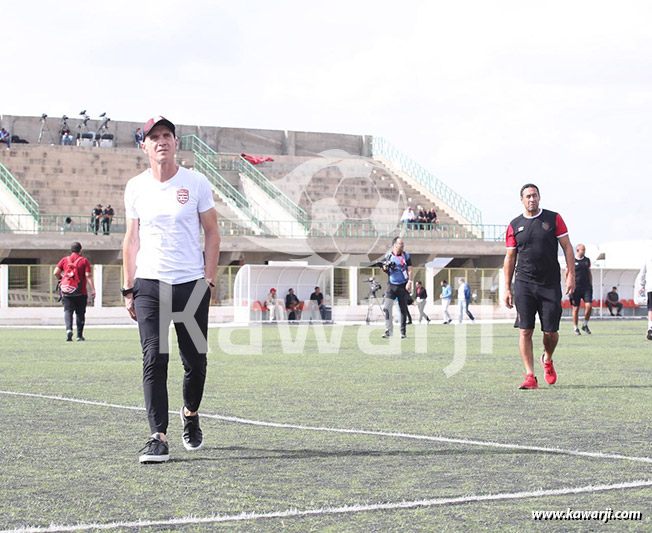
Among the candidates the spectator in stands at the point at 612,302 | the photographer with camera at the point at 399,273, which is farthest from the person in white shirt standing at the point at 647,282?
the spectator in stands at the point at 612,302

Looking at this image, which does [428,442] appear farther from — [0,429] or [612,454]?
[0,429]

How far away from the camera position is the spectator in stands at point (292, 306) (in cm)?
3766

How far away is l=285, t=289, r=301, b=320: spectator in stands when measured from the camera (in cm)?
3766

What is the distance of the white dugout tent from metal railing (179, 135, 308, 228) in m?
12.9

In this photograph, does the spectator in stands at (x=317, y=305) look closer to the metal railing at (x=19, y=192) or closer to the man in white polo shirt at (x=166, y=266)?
the metal railing at (x=19, y=192)

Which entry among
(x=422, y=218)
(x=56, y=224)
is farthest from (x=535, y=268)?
(x=422, y=218)

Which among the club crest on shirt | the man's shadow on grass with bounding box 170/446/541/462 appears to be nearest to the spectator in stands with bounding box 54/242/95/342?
the club crest on shirt

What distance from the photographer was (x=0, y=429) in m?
8.05

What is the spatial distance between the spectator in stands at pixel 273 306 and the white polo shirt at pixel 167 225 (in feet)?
99.1

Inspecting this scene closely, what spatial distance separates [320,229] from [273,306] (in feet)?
47.9

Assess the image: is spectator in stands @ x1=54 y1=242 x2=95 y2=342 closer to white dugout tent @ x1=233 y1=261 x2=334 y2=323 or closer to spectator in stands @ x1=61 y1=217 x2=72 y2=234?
white dugout tent @ x1=233 y1=261 x2=334 y2=323

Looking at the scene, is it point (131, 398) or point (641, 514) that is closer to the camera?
point (641, 514)

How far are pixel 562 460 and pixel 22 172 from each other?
52004mm

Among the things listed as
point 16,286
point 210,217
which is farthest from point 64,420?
point 16,286
